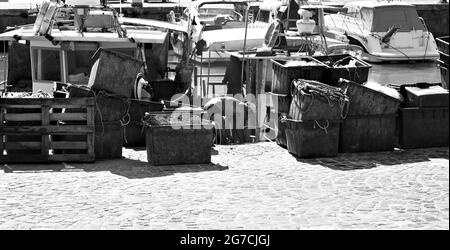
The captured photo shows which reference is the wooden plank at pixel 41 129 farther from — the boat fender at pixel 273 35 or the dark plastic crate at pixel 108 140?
the boat fender at pixel 273 35

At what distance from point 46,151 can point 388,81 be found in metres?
15.6

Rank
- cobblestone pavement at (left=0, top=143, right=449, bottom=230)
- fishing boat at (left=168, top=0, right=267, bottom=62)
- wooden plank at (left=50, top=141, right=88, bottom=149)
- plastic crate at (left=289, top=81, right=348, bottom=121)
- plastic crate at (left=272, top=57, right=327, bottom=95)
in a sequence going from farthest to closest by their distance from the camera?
1. fishing boat at (left=168, top=0, right=267, bottom=62)
2. plastic crate at (left=272, top=57, right=327, bottom=95)
3. plastic crate at (left=289, top=81, right=348, bottom=121)
4. wooden plank at (left=50, top=141, right=88, bottom=149)
5. cobblestone pavement at (left=0, top=143, right=449, bottom=230)

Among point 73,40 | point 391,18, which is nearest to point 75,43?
point 73,40

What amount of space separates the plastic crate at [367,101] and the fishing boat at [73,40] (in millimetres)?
4043

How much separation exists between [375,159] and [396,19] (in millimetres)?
18167

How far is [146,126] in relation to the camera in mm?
10938

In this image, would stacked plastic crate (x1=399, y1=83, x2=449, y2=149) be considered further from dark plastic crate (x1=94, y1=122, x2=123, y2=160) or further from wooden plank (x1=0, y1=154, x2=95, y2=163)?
wooden plank (x1=0, y1=154, x2=95, y2=163)


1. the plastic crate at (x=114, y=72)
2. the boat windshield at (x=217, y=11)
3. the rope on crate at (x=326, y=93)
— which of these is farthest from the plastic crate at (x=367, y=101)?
the boat windshield at (x=217, y=11)

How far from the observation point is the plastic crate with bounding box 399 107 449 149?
453 inches

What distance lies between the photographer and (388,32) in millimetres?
27156

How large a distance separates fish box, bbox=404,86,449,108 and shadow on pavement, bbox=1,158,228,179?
9.12 ft

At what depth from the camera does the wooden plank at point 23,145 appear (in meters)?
11.0

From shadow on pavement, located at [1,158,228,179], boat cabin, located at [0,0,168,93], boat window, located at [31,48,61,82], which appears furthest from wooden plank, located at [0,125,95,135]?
boat window, located at [31,48,61,82]

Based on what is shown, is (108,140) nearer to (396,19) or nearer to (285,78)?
(285,78)
